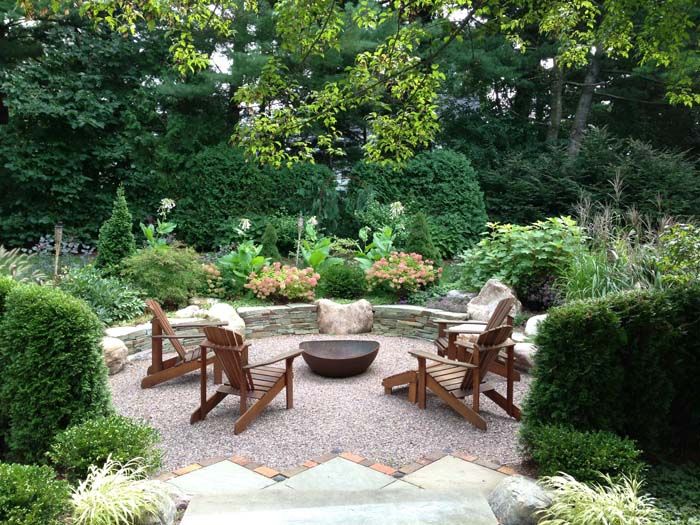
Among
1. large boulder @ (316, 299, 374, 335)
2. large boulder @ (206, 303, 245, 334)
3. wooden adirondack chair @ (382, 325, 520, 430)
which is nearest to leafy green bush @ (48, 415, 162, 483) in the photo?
wooden adirondack chair @ (382, 325, 520, 430)

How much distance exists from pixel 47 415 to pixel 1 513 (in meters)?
0.98

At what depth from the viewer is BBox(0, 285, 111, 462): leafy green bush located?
3.14m

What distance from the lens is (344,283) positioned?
8.11 metres

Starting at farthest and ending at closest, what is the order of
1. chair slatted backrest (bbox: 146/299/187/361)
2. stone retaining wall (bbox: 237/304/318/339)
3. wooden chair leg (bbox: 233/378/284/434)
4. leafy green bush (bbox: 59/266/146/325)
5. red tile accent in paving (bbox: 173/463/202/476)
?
stone retaining wall (bbox: 237/304/318/339), leafy green bush (bbox: 59/266/146/325), chair slatted backrest (bbox: 146/299/187/361), wooden chair leg (bbox: 233/378/284/434), red tile accent in paving (bbox: 173/463/202/476)

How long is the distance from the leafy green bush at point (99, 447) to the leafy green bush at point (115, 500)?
0.44 ft

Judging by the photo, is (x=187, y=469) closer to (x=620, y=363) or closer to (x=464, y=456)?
(x=464, y=456)

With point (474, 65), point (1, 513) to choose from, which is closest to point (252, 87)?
point (1, 513)

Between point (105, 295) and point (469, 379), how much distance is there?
14.6ft

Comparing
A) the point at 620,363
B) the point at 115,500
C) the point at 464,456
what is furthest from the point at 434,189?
the point at 115,500

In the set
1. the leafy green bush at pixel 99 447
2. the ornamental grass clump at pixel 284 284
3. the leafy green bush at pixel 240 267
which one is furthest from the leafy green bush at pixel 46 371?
the leafy green bush at pixel 240 267

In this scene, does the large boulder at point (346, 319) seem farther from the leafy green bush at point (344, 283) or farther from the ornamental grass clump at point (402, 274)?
the leafy green bush at point (344, 283)

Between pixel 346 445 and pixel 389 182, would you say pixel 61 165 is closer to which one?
pixel 389 182

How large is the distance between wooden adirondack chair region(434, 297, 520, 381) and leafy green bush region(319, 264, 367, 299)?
2392 millimetres

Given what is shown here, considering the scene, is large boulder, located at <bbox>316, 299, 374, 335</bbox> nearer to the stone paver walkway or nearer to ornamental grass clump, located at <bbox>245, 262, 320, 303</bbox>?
ornamental grass clump, located at <bbox>245, 262, 320, 303</bbox>
